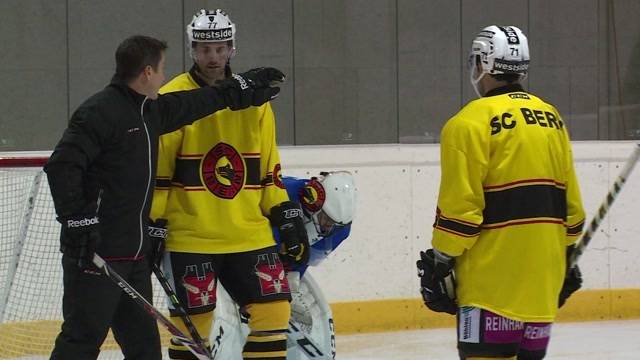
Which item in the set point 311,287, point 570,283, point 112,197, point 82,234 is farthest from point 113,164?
point 570,283

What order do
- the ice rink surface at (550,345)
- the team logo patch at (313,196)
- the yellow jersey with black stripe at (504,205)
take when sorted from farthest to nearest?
1. the ice rink surface at (550,345)
2. the team logo patch at (313,196)
3. the yellow jersey with black stripe at (504,205)

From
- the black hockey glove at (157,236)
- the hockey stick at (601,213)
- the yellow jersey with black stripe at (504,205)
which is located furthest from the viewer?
the black hockey glove at (157,236)

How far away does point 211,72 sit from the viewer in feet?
10.8

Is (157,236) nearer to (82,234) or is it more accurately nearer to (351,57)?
(82,234)

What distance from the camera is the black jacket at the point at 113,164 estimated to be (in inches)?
109

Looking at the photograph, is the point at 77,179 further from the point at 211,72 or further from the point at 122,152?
the point at 211,72

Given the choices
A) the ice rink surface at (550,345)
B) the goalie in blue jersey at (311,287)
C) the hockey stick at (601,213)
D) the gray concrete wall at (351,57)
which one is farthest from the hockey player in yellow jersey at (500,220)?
the gray concrete wall at (351,57)

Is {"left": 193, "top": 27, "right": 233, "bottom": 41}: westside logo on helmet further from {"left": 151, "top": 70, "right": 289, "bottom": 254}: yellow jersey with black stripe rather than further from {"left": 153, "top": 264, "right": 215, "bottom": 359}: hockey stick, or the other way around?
{"left": 153, "top": 264, "right": 215, "bottom": 359}: hockey stick

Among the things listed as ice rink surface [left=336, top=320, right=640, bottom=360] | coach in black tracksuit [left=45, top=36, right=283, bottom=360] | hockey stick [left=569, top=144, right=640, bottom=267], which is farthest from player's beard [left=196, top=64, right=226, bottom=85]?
ice rink surface [left=336, top=320, right=640, bottom=360]

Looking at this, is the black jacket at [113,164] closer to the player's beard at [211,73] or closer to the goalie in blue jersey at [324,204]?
the player's beard at [211,73]

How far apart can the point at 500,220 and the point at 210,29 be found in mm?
1033

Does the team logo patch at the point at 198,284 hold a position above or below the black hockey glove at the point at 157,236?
below

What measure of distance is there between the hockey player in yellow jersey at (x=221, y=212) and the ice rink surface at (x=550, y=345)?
1.72 m

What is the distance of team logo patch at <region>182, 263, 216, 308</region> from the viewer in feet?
10.5
